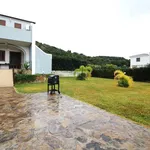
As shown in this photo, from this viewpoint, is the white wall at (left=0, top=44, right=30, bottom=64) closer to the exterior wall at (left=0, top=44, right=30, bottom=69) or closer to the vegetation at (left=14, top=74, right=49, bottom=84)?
the exterior wall at (left=0, top=44, right=30, bottom=69)

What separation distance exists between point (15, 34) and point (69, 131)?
1461 centimetres

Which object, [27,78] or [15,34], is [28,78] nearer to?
[27,78]

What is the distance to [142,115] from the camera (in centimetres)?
468

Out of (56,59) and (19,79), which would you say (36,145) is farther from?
(56,59)

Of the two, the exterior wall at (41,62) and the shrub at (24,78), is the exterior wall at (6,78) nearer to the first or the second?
the shrub at (24,78)

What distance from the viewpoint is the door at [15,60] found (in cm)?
1867

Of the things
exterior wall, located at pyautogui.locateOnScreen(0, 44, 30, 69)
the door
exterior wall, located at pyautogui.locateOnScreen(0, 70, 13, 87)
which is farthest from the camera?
the door

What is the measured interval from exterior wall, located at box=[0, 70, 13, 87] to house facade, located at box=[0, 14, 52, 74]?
329 cm

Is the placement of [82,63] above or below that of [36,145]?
above

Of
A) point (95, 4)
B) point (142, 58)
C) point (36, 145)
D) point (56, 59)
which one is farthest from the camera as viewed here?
point (142, 58)

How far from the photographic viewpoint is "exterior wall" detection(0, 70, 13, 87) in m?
12.3

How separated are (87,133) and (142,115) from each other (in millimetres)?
2494

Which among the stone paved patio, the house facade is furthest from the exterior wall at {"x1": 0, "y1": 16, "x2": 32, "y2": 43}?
the stone paved patio

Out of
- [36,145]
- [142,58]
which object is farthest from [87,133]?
[142,58]
